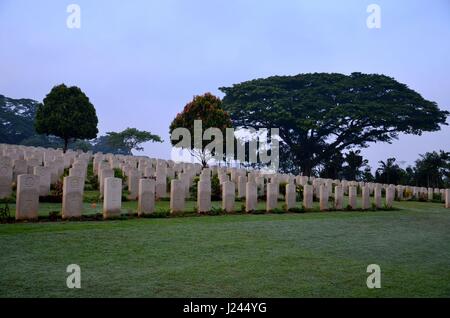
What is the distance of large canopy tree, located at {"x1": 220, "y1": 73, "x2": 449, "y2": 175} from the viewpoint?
3759cm

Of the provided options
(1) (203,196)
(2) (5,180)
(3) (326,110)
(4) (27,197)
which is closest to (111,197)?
(4) (27,197)

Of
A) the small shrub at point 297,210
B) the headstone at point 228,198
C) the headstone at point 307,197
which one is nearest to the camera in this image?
the headstone at point 228,198

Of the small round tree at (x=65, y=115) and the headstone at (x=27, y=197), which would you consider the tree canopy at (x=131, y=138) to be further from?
the headstone at (x=27, y=197)

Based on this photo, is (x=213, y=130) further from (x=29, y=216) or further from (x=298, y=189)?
(x=29, y=216)

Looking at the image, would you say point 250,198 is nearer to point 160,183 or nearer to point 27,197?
point 160,183

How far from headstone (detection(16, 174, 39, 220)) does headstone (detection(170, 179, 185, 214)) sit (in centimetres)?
317

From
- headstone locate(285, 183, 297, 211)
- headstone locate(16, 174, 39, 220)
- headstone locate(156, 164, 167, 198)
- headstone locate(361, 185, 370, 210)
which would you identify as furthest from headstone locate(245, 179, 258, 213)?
headstone locate(16, 174, 39, 220)

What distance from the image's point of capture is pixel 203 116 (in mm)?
29453

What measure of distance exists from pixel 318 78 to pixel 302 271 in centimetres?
3962

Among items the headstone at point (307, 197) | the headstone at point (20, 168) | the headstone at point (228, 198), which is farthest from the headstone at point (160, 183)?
the headstone at point (307, 197)

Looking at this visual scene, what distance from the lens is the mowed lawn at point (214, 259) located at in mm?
3891

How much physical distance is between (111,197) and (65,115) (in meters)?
22.6

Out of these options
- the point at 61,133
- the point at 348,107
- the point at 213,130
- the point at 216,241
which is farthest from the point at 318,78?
the point at 216,241

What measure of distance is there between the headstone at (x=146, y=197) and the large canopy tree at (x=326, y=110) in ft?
99.0
